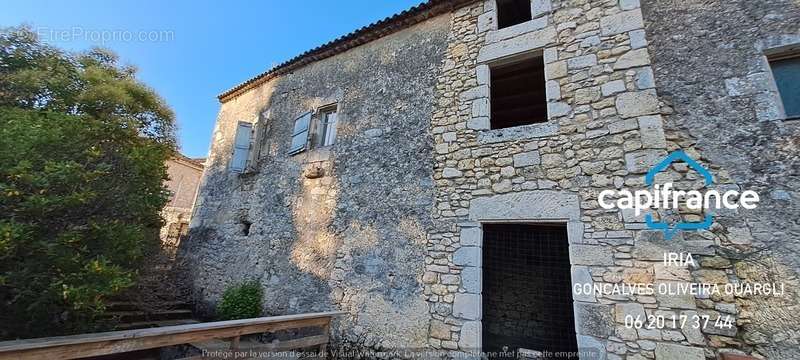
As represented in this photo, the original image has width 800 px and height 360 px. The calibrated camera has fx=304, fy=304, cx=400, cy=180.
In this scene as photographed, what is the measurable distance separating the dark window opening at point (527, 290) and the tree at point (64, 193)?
439 centimetres

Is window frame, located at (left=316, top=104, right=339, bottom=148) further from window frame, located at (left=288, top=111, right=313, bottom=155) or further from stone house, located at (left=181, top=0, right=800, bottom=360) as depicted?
window frame, located at (left=288, top=111, right=313, bottom=155)

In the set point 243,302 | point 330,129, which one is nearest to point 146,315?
point 243,302

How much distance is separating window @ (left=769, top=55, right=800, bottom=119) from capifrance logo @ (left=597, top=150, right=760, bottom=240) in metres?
0.91

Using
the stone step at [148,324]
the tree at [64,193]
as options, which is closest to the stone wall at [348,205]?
the stone step at [148,324]

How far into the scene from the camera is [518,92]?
19.2ft

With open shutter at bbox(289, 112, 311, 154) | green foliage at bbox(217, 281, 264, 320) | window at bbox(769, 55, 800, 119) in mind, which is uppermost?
Result: open shutter at bbox(289, 112, 311, 154)

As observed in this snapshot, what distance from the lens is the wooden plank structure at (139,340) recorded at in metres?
2.17

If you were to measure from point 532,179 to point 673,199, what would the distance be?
1.29 m

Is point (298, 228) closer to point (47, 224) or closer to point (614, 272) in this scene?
point (47, 224)

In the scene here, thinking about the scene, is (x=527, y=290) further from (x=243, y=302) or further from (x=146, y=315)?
(x=146, y=315)

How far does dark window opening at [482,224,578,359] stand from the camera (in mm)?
4156

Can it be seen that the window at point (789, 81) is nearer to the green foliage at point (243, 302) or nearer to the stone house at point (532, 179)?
the stone house at point (532, 179)

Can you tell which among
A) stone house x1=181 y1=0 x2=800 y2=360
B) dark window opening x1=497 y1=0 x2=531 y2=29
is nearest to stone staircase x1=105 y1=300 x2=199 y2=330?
stone house x1=181 y1=0 x2=800 y2=360

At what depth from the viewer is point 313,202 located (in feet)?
18.1
